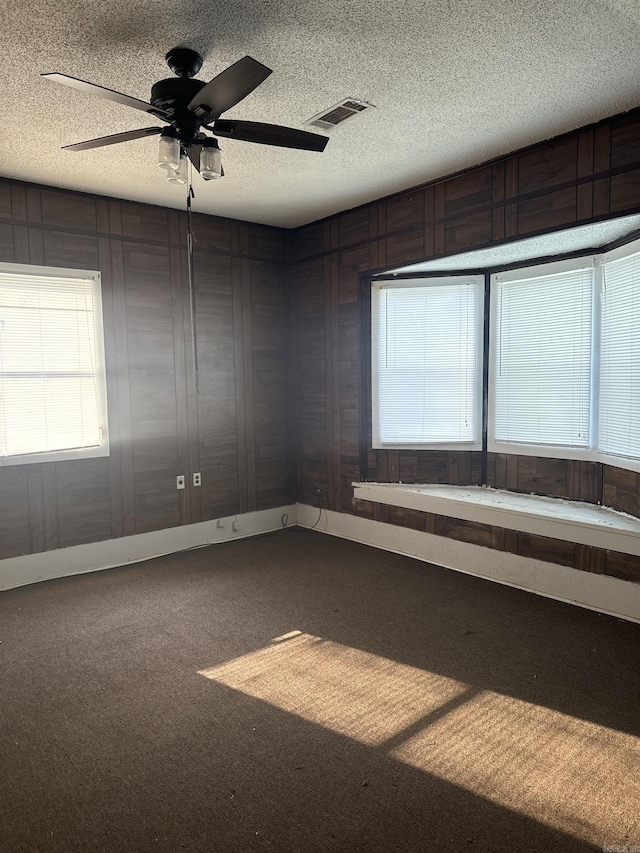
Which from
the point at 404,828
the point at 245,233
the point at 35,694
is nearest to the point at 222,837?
the point at 404,828

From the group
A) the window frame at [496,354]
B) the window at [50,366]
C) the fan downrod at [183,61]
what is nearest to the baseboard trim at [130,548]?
the window at [50,366]

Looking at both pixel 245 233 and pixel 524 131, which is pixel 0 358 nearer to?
pixel 245 233

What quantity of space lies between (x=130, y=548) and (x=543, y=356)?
347cm

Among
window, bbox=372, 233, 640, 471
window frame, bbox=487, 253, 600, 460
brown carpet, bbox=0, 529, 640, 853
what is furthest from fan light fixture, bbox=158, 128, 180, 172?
window frame, bbox=487, 253, 600, 460

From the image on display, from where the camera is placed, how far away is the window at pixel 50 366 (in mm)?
4031

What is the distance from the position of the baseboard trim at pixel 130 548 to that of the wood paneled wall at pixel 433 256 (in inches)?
22.1

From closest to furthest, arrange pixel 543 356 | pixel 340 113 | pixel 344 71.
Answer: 1. pixel 344 71
2. pixel 340 113
3. pixel 543 356

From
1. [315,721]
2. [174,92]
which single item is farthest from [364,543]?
[174,92]

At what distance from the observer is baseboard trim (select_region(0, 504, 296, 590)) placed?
4.10 m

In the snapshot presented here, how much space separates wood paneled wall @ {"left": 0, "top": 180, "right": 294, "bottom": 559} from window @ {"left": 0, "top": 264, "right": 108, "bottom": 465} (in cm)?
9

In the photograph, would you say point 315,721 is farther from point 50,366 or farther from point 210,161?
point 50,366

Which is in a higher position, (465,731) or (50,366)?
(50,366)

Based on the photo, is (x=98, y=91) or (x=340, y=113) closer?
(x=98, y=91)

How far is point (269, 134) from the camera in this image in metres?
2.46
